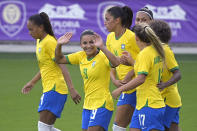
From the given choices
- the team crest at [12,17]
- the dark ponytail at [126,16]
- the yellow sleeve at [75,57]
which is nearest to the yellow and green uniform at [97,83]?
the yellow sleeve at [75,57]

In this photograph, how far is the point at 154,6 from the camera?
1978cm

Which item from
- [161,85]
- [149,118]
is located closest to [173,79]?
[161,85]

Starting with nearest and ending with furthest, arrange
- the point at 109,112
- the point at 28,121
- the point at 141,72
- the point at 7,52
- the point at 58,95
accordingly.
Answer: the point at 141,72 → the point at 109,112 → the point at 58,95 → the point at 28,121 → the point at 7,52

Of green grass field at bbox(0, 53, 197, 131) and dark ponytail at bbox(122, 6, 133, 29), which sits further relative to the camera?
green grass field at bbox(0, 53, 197, 131)

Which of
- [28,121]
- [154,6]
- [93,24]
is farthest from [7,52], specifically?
[28,121]

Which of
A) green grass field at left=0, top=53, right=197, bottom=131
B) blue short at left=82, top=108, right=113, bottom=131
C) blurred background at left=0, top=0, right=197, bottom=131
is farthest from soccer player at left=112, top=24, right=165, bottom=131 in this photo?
blurred background at left=0, top=0, right=197, bottom=131

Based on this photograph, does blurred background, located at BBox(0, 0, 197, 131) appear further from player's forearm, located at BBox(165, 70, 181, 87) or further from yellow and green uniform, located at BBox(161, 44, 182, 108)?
player's forearm, located at BBox(165, 70, 181, 87)

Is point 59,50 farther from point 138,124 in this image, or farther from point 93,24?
point 93,24

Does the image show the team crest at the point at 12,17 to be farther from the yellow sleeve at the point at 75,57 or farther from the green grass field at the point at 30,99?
the yellow sleeve at the point at 75,57

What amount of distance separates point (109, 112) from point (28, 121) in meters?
3.35

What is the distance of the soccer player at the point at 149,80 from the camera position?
5941 millimetres

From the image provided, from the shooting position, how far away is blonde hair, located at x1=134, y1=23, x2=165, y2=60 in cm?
595

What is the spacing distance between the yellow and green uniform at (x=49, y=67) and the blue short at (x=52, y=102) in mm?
64

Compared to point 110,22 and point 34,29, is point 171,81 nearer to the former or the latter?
point 110,22
